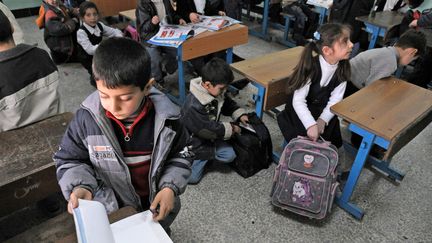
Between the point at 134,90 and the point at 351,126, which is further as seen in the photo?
the point at 351,126

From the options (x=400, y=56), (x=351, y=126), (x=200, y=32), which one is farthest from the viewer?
(x=200, y=32)

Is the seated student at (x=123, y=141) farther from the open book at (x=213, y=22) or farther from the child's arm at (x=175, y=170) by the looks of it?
the open book at (x=213, y=22)

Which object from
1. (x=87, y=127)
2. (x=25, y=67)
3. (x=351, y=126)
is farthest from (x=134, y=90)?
(x=351, y=126)

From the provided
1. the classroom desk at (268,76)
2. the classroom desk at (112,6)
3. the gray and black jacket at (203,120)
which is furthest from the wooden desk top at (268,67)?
the classroom desk at (112,6)

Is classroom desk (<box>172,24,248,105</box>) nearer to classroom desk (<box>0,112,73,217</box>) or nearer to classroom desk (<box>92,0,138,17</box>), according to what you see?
classroom desk (<box>0,112,73,217</box>)

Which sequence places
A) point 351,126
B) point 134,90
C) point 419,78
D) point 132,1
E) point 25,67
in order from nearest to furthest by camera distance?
point 134,90, point 25,67, point 351,126, point 419,78, point 132,1

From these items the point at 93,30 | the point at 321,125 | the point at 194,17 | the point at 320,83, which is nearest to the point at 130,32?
the point at 93,30

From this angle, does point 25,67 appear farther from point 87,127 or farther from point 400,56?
point 400,56

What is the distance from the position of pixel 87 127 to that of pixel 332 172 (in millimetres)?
1411

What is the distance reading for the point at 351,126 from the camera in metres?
1.71

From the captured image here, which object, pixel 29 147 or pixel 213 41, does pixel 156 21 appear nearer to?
pixel 213 41

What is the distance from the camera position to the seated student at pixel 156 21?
9.36 ft

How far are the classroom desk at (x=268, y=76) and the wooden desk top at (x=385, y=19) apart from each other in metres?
1.58

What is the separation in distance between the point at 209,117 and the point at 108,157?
1160mm
